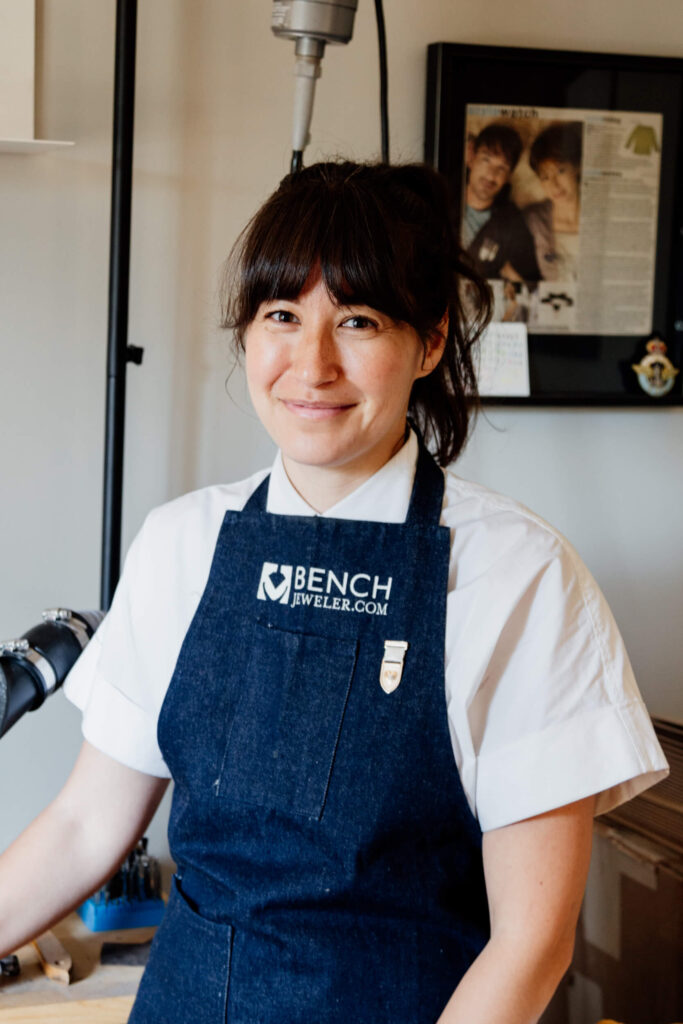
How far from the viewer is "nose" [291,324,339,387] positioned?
3.33 ft

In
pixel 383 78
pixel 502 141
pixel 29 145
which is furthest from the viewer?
pixel 502 141

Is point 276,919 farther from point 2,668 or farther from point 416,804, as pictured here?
point 2,668

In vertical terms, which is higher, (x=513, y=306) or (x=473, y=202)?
(x=473, y=202)

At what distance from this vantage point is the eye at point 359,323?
1030mm

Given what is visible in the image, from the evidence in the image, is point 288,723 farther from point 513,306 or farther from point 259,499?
point 513,306

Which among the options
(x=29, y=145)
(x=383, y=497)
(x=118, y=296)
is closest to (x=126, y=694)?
(x=383, y=497)

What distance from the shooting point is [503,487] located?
1965 millimetres

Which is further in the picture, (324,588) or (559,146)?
(559,146)

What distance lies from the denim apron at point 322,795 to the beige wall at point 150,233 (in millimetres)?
709

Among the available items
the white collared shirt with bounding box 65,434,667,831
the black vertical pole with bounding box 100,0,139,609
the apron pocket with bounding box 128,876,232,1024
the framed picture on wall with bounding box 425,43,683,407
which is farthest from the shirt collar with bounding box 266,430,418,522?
the framed picture on wall with bounding box 425,43,683,407

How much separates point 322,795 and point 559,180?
1.25 metres

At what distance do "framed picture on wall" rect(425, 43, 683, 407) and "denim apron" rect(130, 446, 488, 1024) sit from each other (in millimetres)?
893

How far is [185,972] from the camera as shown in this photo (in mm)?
1076

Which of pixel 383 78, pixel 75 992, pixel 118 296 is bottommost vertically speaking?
pixel 75 992
